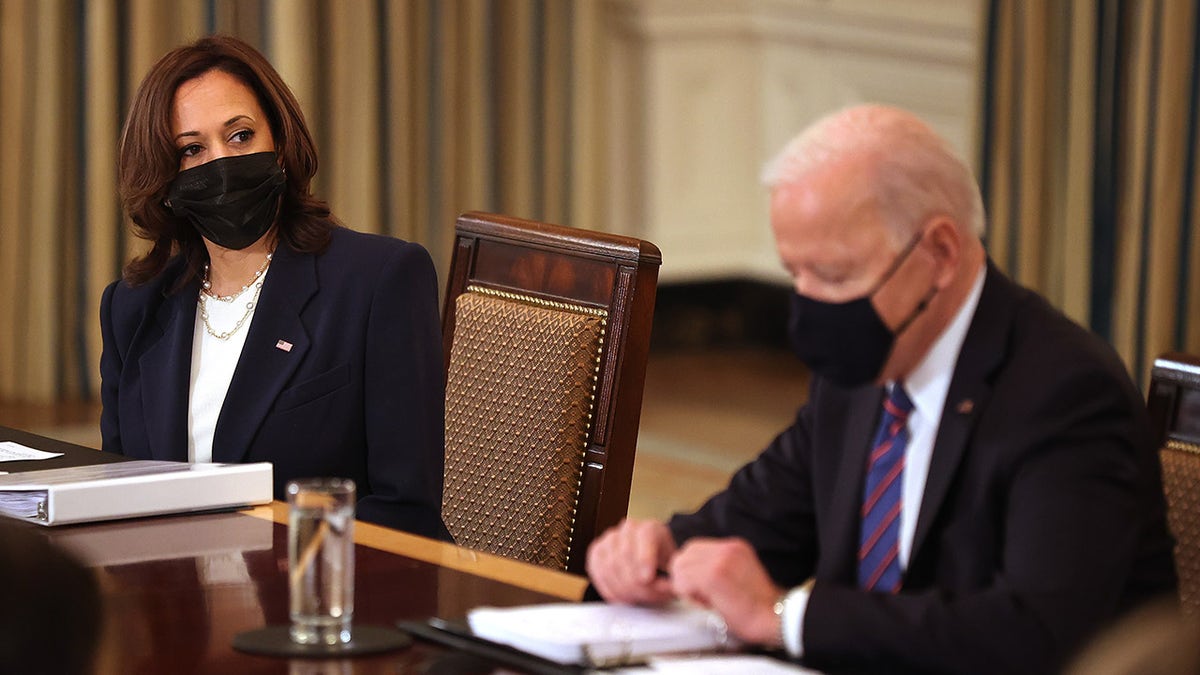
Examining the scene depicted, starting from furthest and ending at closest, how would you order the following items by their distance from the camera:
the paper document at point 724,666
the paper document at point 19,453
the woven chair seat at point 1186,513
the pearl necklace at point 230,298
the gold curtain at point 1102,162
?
the gold curtain at point 1102,162 → the pearl necklace at point 230,298 → the paper document at point 19,453 → the woven chair seat at point 1186,513 → the paper document at point 724,666

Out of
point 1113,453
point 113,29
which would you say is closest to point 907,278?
point 1113,453

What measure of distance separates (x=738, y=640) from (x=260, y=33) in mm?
4986

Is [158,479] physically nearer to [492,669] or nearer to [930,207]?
[492,669]

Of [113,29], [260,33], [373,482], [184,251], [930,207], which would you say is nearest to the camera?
[930,207]

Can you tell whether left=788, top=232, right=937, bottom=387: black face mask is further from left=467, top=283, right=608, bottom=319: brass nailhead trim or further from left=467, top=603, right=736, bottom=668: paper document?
left=467, top=283, right=608, bottom=319: brass nailhead trim

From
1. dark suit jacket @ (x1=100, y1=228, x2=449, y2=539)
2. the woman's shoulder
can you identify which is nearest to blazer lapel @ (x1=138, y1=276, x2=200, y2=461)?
dark suit jacket @ (x1=100, y1=228, x2=449, y2=539)

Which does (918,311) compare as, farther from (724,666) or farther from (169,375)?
(169,375)

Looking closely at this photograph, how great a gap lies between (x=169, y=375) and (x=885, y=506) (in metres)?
1.27

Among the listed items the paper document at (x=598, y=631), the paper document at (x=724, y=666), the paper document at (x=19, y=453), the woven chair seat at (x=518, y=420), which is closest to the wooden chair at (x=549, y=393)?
the woven chair seat at (x=518, y=420)

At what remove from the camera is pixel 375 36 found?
6.36 m

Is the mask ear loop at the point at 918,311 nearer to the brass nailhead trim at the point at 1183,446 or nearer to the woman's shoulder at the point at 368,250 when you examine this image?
the brass nailhead trim at the point at 1183,446

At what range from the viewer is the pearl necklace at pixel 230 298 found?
8.73 feet

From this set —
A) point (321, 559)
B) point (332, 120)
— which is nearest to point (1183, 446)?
point (321, 559)

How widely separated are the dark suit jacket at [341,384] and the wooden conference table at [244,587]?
0.32 m
